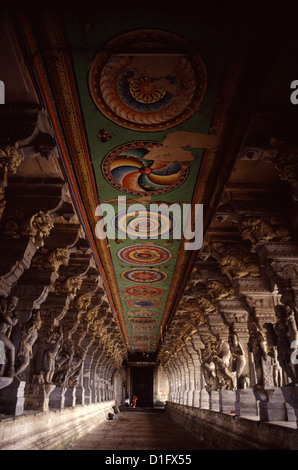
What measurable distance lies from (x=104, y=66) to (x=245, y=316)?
6.89 meters

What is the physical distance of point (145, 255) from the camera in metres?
9.89

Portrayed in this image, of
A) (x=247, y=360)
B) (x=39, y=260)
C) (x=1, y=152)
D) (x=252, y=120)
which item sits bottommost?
(x=247, y=360)

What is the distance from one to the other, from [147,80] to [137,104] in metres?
0.40

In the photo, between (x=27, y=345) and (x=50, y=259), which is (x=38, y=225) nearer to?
(x=50, y=259)

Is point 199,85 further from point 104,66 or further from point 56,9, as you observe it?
point 56,9

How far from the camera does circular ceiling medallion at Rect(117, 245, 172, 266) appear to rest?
30.8 ft

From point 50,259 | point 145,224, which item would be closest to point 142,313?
point 145,224

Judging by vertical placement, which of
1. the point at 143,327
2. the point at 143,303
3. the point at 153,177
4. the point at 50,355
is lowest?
the point at 50,355

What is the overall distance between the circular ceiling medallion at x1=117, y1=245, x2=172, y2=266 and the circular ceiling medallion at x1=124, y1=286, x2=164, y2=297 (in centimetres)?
281

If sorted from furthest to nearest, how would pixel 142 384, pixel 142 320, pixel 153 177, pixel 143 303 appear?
pixel 142 384
pixel 142 320
pixel 143 303
pixel 153 177

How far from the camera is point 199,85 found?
400 cm

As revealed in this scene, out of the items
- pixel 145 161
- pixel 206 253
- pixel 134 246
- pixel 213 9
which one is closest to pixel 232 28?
pixel 213 9

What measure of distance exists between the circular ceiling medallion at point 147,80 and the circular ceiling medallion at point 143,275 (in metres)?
7.13

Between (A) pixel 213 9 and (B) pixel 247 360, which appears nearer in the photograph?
(A) pixel 213 9
